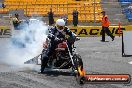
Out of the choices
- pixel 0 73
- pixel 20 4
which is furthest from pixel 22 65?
pixel 20 4

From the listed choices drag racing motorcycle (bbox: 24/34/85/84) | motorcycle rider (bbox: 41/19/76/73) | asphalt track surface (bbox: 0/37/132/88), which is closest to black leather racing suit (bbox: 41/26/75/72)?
motorcycle rider (bbox: 41/19/76/73)

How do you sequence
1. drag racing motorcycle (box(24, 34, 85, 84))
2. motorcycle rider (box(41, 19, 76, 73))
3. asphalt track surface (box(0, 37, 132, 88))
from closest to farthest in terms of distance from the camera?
asphalt track surface (box(0, 37, 132, 88)) → drag racing motorcycle (box(24, 34, 85, 84)) → motorcycle rider (box(41, 19, 76, 73))

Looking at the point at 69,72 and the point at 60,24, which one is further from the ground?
the point at 60,24

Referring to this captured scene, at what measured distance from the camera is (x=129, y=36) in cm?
2120

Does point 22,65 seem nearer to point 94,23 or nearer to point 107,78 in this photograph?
point 107,78

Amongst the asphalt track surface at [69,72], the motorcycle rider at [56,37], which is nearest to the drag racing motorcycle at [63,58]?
the motorcycle rider at [56,37]

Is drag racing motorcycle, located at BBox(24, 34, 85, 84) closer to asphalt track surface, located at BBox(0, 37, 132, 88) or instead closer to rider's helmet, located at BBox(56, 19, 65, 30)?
asphalt track surface, located at BBox(0, 37, 132, 88)

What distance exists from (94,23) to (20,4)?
27.1 feet

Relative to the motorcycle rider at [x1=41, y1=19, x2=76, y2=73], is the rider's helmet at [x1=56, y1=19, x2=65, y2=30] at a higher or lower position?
higher

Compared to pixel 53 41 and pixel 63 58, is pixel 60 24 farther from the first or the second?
pixel 63 58

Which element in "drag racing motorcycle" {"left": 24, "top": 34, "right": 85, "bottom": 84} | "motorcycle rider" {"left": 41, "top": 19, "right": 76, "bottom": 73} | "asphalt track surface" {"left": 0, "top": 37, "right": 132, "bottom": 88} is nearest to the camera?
"asphalt track surface" {"left": 0, "top": 37, "right": 132, "bottom": 88}

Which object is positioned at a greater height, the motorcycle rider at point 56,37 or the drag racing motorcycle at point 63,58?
the motorcycle rider at point 56,37

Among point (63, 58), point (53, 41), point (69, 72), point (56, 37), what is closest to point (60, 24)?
point (56, 37)

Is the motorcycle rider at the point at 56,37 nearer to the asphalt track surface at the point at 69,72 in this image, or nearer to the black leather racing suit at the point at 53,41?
the black leather racing suit at the point at 53,41
